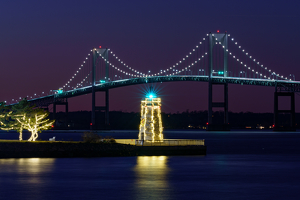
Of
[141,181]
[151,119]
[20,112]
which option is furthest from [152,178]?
[20,112]

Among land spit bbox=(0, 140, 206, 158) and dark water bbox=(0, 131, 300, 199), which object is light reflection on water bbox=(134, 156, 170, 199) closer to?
dark water bbox=(0, 131, 300, 199)

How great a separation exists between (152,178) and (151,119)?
32.2 ft

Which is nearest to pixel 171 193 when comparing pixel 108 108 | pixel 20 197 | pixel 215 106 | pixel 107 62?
pixel 20 197

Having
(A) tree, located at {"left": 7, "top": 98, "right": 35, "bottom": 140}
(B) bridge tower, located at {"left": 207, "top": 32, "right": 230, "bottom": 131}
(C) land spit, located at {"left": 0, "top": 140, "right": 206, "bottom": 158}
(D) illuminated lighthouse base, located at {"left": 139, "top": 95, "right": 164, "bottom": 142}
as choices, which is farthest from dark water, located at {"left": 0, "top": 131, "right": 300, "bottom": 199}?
(B) bridge tower, located at {"left": 207, "top": 32, "right": 230, "bottom": 131}

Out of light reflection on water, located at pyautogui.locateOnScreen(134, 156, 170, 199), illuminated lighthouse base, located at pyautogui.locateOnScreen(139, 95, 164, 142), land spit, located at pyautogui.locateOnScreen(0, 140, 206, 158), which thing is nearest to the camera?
light reflection on water, located at pyautogui.locateOnScreen(134, 156, 170, 199)

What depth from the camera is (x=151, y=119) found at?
85.0 ft

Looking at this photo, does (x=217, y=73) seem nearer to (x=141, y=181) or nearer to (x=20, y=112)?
(x=20, y=112)

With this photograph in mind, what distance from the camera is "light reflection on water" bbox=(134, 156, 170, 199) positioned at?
41.8 feet

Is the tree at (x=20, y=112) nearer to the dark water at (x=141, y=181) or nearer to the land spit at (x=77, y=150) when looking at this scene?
the land spit at (x=77, y=150)

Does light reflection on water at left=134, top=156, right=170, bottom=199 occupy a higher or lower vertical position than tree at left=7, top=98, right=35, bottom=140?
lower

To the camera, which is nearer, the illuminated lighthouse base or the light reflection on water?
the light reflection on water

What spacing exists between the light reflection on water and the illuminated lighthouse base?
2451 mm

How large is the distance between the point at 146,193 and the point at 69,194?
5.72ft

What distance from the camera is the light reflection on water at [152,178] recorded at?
502 inches
